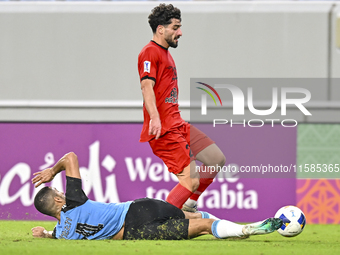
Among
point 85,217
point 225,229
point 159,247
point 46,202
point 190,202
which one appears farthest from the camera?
point 190,202

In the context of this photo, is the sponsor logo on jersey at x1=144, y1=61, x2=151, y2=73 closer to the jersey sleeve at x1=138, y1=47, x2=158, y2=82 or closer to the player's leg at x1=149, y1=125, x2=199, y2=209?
the jersey sleeve at x1=138, y1=47, x2=158, y2=82

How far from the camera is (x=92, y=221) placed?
4730 mm

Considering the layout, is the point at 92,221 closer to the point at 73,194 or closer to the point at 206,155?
the point at 73,194

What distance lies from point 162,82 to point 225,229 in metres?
1.50

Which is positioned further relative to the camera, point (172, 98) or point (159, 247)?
point (172, 98)

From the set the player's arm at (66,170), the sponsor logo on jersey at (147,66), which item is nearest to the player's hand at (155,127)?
the sponsor logo on jersey at (147,66)

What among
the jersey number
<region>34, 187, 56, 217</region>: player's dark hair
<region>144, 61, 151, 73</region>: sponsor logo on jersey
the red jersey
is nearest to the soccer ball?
the red jersey

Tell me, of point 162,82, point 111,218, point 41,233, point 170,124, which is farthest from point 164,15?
point 41,233

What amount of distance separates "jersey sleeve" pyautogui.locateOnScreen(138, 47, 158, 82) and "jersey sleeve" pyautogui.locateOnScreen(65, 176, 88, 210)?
3.72 feet

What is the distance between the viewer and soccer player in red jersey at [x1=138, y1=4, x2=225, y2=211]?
4938 mm

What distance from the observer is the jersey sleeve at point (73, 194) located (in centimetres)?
472

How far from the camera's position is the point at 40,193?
4.86m

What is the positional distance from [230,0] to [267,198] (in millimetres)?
3336

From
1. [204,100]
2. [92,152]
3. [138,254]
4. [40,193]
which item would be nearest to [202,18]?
[204,100]
